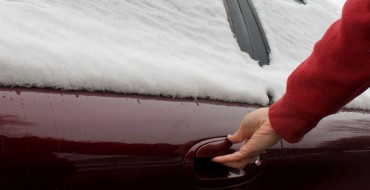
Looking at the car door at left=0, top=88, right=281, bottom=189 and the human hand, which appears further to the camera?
the human hand

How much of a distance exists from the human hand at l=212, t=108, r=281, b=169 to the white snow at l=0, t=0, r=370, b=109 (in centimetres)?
14

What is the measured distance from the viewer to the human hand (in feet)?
4.24

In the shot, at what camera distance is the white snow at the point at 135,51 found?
1162mm

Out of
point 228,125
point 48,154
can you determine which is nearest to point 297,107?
point 228,125

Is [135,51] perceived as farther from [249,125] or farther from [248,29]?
[248,29]

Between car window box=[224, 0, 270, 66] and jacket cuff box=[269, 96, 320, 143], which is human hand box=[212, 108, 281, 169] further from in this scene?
car window box=[224, 0, 270, 66]

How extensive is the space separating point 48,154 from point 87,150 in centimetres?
9

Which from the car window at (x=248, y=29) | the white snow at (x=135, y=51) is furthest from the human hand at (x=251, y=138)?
Result: the car window at (x=248, y=29)

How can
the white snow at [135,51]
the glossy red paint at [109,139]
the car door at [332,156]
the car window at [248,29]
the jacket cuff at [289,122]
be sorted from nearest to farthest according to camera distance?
the glossy red paint at [109,139], the white snow at [135,51], the jacket cuff at [289,122], the car door at [332,156], the car window at [248,29]

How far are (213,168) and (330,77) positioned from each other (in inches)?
16.2

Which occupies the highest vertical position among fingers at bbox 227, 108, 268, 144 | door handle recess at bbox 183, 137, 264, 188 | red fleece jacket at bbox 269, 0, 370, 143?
red fleece jacket at bbox 269, 0, 370, 143

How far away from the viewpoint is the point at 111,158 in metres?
1.14

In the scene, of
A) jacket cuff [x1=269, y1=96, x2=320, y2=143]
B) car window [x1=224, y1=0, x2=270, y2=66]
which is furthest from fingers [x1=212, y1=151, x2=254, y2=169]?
car window [x1=224, y1=0, x2=270, y2=66]

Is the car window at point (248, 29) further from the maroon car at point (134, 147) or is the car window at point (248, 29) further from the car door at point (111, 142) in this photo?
the car door at point (111, 142)
